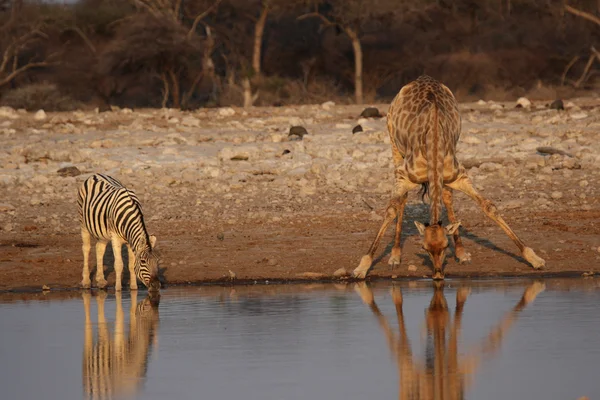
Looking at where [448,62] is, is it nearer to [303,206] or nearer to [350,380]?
[303,206]

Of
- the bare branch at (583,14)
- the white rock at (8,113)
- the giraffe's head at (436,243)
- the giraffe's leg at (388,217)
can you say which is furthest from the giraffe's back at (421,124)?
the bare branch at (583,14)

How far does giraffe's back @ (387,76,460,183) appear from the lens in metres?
11.0

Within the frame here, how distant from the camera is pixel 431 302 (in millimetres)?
9547

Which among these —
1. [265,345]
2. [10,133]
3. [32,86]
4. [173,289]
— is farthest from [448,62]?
[265,345]

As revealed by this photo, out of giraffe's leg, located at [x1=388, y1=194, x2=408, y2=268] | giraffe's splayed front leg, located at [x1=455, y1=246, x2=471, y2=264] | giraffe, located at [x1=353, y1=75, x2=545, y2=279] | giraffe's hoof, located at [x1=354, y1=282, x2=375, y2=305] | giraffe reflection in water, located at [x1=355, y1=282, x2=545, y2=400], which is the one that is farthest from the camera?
giraffe's splayed front leg, located at [x1=455, y1=246, x2=471, y2=264]

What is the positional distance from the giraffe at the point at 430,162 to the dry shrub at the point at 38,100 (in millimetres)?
20794

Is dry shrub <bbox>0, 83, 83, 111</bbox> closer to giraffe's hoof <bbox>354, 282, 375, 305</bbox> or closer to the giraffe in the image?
the giraffe

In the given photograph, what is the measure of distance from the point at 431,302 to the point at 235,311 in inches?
59.7

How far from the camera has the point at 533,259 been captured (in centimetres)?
1114

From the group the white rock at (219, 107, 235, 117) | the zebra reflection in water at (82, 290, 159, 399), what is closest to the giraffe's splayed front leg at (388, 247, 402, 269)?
the zebra reflection in water at (82, 290, 159, 399)

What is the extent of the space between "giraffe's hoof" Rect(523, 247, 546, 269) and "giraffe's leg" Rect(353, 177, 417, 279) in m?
1.17

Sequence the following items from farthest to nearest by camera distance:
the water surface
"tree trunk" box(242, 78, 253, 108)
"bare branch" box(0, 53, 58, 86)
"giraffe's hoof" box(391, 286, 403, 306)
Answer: "bare branch" box(0, 53, 58, 86) → "tree trunk" box(242, 78, 253, 108) → "giraffe's hoof" box(391, 286, 403, 306) → the water surface

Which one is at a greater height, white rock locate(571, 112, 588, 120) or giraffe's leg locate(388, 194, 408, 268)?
white rock locate(571, 112, 588, 120)

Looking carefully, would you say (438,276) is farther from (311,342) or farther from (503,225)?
(311,342)
